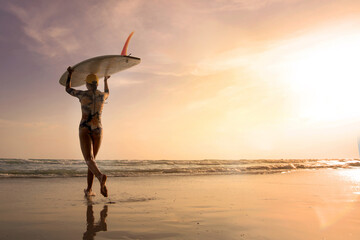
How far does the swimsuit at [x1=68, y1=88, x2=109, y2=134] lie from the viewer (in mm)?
5676

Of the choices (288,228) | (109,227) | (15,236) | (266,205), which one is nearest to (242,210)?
(266,205)

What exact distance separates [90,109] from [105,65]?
1146 mm

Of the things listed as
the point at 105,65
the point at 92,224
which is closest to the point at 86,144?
the point at 105,65

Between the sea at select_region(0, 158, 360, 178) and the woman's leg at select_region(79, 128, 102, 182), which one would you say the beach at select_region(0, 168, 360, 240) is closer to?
the woman's leg at select_region(79, 128, 102, 182)

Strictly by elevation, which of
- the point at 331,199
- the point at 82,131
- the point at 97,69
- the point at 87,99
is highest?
the point at 97,69

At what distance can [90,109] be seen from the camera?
5.69m

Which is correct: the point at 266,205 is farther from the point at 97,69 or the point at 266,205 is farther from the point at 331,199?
the point at 97,69

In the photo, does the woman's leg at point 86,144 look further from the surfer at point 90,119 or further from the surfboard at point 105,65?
the surfboard at point 105,65

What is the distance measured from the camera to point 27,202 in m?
5.53

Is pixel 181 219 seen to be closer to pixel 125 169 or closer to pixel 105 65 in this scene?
pixel 105 65

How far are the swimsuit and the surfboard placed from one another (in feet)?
2.34

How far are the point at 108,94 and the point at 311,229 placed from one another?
4.48m

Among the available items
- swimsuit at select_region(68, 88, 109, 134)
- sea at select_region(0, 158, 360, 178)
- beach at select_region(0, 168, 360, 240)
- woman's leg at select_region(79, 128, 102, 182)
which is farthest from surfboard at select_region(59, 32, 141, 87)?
sea at select_region(0, 158, 360, 178)

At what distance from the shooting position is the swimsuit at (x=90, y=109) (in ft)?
18.6
